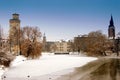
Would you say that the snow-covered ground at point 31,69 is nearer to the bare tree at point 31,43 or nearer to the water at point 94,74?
the water at point 94,74

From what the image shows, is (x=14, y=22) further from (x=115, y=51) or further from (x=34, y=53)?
(x=34, y=53)

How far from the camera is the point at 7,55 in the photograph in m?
45.3

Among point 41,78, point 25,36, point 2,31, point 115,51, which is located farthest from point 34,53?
point 115,51

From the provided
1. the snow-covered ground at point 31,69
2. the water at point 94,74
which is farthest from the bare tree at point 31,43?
the water at point 94,74

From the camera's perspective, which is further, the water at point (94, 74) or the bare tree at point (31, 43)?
the bare tree at point (31, 43)

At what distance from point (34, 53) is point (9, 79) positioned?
4597 cm

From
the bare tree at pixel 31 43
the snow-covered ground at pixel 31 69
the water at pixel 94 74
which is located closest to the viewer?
the water at pixel 94 74

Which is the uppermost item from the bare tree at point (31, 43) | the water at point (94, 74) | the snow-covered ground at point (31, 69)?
the bare tree at point (31, 43)

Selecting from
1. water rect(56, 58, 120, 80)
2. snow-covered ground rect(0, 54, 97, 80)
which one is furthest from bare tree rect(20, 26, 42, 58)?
water rect(56, 58, 120, 80)

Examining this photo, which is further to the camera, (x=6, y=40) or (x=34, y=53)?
(x=6, y=40)

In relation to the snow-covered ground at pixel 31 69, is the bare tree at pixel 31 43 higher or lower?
higher

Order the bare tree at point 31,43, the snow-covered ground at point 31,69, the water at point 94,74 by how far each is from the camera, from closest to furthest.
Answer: the water at point 94,74, the snow-covered ground at point 31,69, the bare tree at point 31,43

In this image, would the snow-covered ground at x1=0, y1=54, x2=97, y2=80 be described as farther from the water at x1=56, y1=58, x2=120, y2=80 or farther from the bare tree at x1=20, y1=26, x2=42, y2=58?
the bare tree at x1=20, y1=26, x2=42, y2=58

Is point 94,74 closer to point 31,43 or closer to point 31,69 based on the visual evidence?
point 31,69
